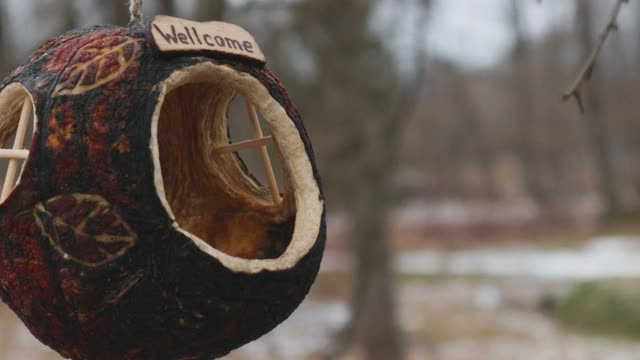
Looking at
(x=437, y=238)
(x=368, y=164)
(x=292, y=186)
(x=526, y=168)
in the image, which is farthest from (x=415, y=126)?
(x=292, y=186)

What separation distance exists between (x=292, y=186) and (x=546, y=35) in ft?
68.6

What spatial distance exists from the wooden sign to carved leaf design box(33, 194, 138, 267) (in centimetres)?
28

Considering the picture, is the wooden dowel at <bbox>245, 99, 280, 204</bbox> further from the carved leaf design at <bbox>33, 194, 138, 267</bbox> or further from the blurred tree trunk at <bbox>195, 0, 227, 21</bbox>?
the blurred tree trunk at <bbox>195, 0, 227, 21</bbox>

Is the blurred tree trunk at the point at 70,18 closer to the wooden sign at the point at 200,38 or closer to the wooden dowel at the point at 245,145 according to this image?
the wooden dowel at the point at 245,145

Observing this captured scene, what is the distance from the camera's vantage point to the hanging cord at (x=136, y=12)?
5.36 ft

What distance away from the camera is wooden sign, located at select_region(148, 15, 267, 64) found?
4.68 ft

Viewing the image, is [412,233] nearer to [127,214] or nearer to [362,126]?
[362,126]

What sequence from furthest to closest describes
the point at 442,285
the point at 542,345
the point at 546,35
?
the point at 546,35 → the point at 442,285 → the point at 542,345

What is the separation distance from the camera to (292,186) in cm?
170

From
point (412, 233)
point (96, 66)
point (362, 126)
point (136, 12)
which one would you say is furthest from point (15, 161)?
point (412, 233)

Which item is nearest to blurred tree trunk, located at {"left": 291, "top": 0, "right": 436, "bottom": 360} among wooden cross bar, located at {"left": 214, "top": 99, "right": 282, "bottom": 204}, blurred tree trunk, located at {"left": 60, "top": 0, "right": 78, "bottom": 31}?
blurred tree trunk, located at {"left": 60, "top": 0, "right": 78, "bottom": 31}

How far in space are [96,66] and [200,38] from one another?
179mm

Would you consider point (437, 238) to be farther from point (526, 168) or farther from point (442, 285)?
point (442, 285)

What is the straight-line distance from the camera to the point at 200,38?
1465 millimetres
